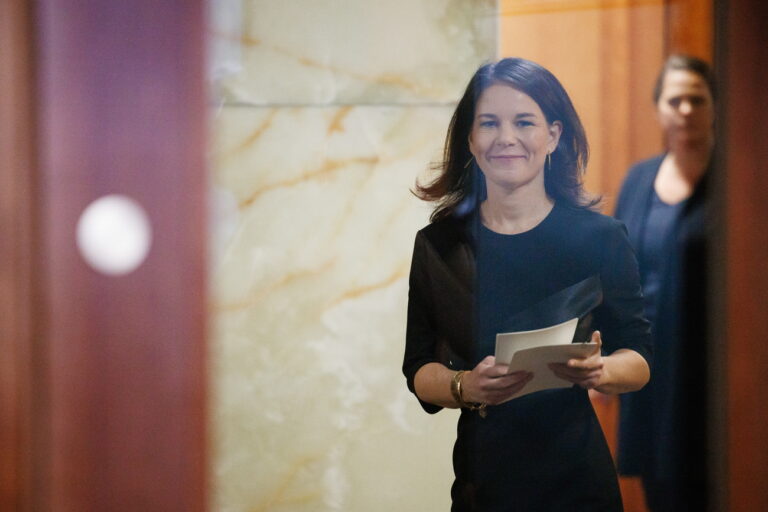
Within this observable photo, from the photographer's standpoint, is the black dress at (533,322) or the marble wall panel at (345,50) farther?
the black dress at (533,322)

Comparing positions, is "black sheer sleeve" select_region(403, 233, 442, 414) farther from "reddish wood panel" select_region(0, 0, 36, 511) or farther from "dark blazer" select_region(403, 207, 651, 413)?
"reddish wood panel" select_region(0, 0, 36, 511)

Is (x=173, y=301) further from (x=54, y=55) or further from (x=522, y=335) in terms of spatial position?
(x=522, y=335)

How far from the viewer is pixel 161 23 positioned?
84 cm

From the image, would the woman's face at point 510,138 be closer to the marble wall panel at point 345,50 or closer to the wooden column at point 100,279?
the marble wall panel at point 345,50

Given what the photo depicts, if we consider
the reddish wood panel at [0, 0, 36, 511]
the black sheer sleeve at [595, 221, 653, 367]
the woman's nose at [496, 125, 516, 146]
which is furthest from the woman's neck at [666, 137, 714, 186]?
the reddish wood panel at [0, 0, 36, 511]

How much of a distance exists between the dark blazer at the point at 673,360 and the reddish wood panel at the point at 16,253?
75 centimetres

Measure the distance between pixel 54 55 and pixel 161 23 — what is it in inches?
4.7

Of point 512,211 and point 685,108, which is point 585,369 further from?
point 685,108

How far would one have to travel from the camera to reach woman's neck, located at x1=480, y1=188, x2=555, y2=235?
1.05 metres

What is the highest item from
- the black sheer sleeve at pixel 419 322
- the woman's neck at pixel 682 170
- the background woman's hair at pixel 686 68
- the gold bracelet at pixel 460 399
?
the background woman's hair at pixel 686 68

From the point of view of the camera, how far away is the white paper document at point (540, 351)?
1000 millimetres

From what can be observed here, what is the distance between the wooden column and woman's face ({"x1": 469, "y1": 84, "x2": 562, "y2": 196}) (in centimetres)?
38

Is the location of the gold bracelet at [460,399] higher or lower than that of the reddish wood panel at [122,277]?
lower

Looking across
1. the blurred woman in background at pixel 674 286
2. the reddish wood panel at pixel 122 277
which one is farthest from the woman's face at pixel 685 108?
the reddish wood panel at pixel 122 277
